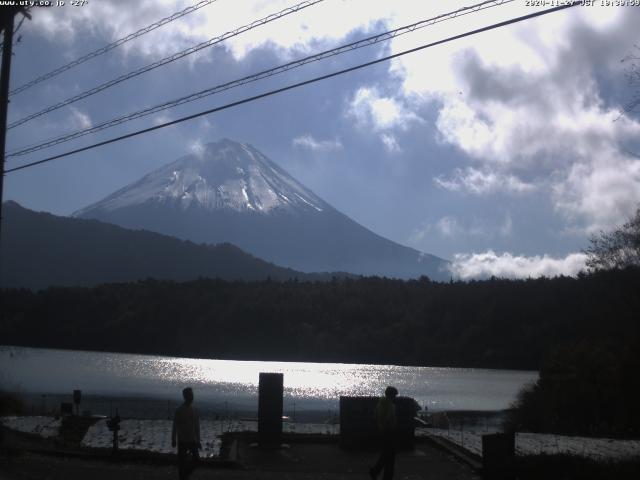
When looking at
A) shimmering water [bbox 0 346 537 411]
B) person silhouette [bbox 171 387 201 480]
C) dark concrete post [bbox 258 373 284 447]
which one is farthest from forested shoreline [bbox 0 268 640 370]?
person silhouette [bbox 171 387 201 480]

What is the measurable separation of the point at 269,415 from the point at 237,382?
76176 millimetres

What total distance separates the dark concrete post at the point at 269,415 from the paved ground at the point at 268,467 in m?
0.35

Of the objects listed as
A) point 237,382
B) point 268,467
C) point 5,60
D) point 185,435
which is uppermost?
point 5,60

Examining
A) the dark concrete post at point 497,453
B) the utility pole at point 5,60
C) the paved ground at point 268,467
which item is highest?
the utility pole at point 5,60

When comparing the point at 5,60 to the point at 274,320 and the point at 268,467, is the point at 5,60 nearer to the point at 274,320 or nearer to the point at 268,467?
the point at 268,467

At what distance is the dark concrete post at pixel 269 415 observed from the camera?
18688mm

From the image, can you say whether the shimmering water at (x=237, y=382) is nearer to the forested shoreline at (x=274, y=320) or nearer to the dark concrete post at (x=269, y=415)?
the forested shoreline at (x=274, y=320)

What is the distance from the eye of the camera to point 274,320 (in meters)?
156

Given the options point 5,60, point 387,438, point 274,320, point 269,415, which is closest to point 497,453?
point 387,438

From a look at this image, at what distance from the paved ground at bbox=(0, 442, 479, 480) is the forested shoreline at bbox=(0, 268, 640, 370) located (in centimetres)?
11094

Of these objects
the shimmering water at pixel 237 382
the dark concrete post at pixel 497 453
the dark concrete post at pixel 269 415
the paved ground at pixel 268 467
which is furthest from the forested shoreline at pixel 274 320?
the dark concrete post at pixel 497 453

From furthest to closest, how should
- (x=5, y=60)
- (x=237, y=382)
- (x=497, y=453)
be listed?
1. (x=237, y=382)
2. (x=5, y=60)
3. (x=497, y=453)

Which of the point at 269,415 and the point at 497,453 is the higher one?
the point at 269,415

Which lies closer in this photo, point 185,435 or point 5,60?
point 185,435
